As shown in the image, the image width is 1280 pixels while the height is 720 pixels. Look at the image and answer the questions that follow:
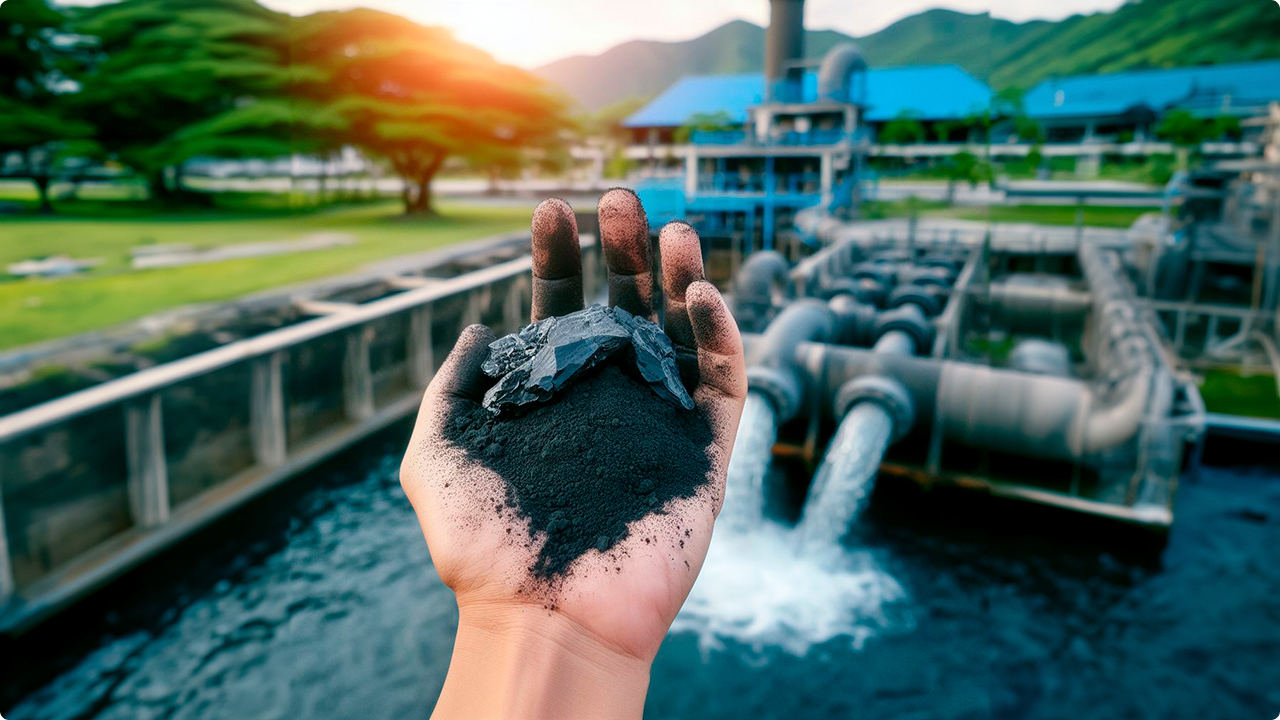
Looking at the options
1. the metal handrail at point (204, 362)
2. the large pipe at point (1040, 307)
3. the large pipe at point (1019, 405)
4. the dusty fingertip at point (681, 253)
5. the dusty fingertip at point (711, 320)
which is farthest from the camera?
the large pipe at point (1040, 307)

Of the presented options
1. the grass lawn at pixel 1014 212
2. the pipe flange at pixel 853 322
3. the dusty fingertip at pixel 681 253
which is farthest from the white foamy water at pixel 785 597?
the grass lawn at pixel 1014 212

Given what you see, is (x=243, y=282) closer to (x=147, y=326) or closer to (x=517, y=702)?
(x=147, y=326)

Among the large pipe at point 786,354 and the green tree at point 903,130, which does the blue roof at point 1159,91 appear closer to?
the green tree at point 903,130

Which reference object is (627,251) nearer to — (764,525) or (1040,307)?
(764,525)

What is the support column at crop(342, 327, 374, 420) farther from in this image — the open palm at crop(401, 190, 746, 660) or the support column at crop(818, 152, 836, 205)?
the support column at crop(818, 152, 836, 205)

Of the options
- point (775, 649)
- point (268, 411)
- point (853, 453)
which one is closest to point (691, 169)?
point (853, 453)

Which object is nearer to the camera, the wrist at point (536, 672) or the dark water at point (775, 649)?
the wrist at point (536, 672)
